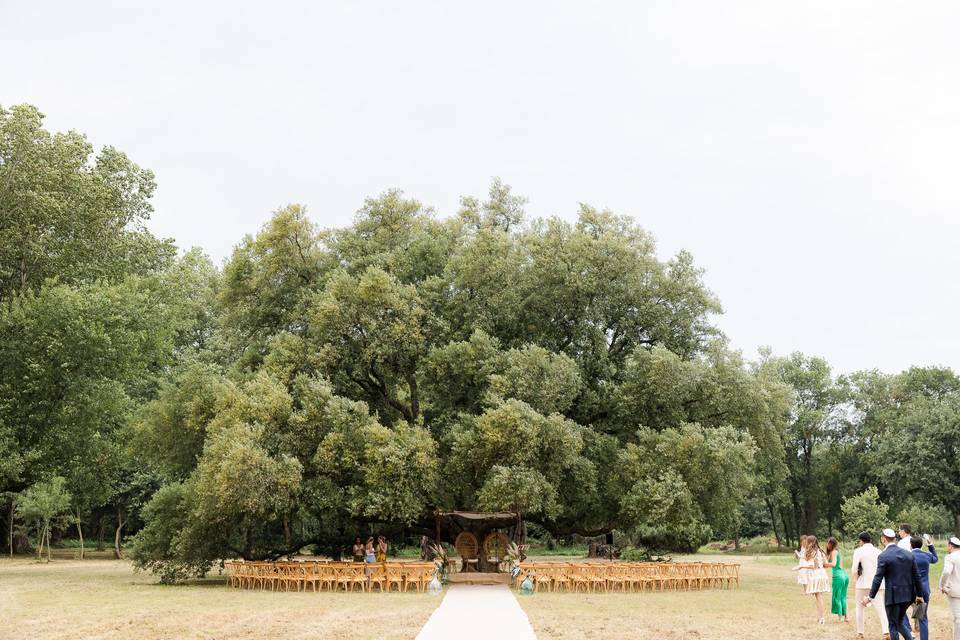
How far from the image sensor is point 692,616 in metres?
19.3

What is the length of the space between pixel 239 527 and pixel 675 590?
50.6 feet

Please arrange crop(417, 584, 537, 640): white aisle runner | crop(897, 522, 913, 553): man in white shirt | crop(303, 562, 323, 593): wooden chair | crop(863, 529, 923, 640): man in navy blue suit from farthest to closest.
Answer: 1. crop(303, 562, 323, 593): wooden chair
2. crop(417, 584, 537, 640): white aisle runner
3. crop(897, 522, 913, 553): man in white shirt
4. crop(863, 529, 923, 640): man in navy blue suit

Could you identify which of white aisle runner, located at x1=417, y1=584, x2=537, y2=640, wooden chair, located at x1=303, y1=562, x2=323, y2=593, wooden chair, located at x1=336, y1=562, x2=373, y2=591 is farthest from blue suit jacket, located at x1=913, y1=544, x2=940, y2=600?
wooden chair, located at x1=303, y1=562, x2=323, y2=593

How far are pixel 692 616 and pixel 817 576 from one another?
2.94 metres

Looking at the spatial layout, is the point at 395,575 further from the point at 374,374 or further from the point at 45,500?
the point at 45,500

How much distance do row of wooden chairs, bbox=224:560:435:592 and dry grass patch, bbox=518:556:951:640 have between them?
408cm

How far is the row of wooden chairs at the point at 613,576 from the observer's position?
26.4 meters

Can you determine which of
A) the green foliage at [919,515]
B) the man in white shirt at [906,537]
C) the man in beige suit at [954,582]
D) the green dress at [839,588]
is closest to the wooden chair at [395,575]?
the green dress at [839,588]

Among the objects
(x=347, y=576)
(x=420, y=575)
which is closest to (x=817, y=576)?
(x=420, y=575)

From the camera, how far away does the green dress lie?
17.9 meters

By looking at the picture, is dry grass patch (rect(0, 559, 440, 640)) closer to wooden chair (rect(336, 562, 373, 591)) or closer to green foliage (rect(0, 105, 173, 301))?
wooden chair (rect(336, 562, 373, 591))

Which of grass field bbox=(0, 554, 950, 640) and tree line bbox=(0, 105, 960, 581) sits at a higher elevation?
tree line bbox=(0, 105, 960, 581)

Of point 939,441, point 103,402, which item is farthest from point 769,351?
point 103,402

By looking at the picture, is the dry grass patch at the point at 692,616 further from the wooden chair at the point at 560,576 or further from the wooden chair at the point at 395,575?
the wooden chair at the point at 395,575
